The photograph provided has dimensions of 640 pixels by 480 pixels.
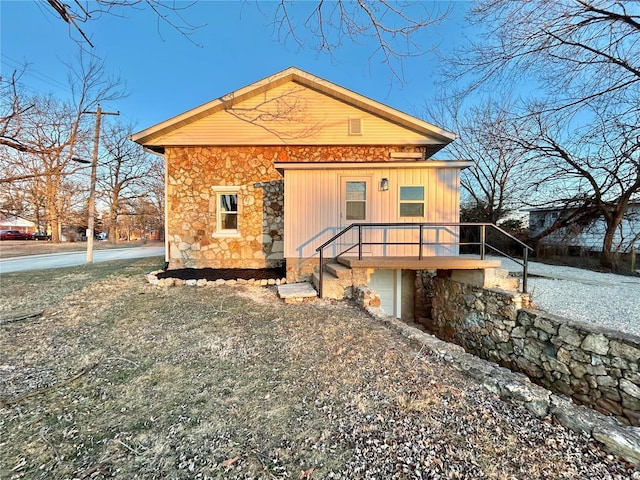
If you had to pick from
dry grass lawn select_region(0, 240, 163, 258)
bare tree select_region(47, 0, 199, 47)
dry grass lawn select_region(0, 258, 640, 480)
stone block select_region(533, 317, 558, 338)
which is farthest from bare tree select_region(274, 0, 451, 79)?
dry grass lawn select_region(0, 240, 163, 258)

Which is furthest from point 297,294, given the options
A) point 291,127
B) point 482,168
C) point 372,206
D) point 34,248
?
point 34,248

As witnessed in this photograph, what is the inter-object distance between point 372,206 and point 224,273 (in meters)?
4.48

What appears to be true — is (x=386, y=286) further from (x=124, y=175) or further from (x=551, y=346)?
(x=124, y=175)

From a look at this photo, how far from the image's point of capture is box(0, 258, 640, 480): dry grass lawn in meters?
1.69

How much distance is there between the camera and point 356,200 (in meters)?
7.34

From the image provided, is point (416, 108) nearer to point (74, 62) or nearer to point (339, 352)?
point (74, 62)

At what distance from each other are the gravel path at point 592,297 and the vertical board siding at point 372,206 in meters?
2.59

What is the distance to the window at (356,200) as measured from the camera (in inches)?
288

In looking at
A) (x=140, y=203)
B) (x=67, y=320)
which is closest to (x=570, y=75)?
(x=67, y=320)

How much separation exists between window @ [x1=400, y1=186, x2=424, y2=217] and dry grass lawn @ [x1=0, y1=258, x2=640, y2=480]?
4113 mm

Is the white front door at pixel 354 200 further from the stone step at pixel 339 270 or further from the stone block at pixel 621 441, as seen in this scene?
the stone block at pixel 621 441

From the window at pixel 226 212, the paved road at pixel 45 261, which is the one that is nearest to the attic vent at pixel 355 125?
the window at pixel 226 212

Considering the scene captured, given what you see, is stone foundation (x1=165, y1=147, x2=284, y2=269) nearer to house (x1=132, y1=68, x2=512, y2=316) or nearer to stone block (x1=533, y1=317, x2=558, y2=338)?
house (x1=132, y1=68, x2=512, y2=316)

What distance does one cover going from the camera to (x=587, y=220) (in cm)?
1184
